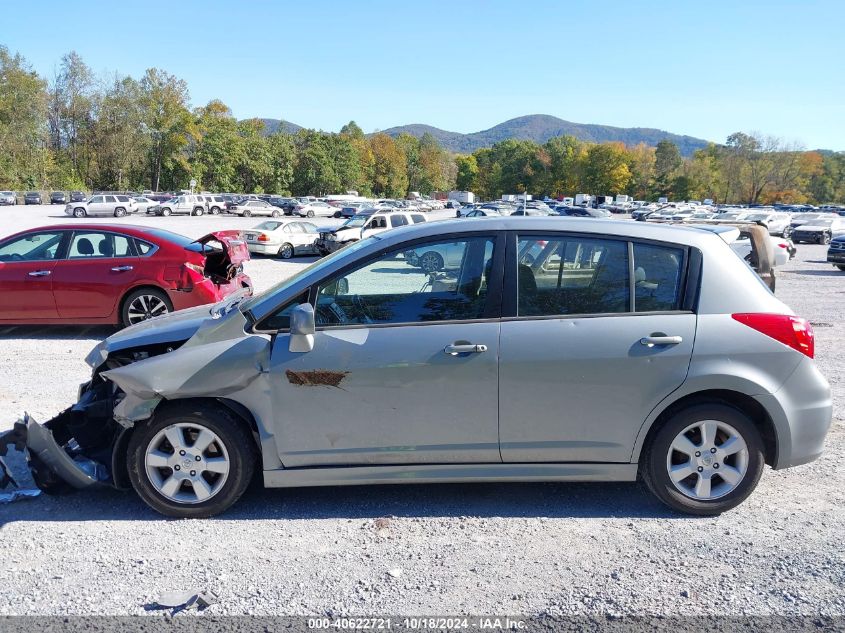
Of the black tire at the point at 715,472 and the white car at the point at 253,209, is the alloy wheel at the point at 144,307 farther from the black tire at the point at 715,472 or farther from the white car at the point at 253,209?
the white car at the point at 253,209

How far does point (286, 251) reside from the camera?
2480 centimetres

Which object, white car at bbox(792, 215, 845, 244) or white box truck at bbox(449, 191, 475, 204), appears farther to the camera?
white box truck at bbox(449, 191, 475, 204)

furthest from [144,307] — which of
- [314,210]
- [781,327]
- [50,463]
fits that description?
[314,210]

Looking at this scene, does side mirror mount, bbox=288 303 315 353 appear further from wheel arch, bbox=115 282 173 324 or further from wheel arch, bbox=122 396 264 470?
wheel arch, bbox=115 282 173 324

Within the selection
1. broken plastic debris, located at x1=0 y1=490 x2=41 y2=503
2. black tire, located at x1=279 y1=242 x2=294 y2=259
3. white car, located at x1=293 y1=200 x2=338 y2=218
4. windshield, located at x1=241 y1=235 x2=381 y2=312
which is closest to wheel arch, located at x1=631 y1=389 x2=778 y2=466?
windshield, located at x1=241 y1=235 x2=381 y2=312

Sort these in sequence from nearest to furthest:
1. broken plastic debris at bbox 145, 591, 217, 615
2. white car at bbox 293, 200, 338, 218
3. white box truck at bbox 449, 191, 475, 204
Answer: broken plastic debris at bbox 145, 591, 217, 615 < white car at bbox 293, 200, 338, 218 < white box truck at bbox 449, 191, 475, 204

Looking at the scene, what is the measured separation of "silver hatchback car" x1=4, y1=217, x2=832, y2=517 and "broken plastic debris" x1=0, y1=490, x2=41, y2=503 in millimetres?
257

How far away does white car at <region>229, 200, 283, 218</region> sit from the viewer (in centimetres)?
6288

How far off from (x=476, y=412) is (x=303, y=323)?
43.4 inches

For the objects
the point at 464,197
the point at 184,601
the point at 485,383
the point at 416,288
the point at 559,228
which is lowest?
the point at 184,601

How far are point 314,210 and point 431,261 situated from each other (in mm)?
61839

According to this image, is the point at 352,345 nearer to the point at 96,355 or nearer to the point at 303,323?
the point at 303,323

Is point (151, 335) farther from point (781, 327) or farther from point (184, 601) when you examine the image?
point (781, 327)

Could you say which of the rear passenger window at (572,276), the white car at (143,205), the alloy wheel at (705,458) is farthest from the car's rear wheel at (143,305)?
the white car at (143,205)
